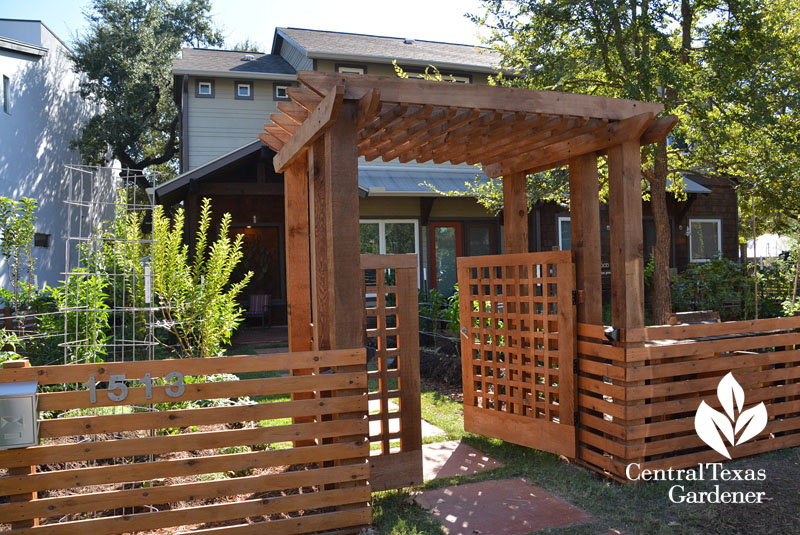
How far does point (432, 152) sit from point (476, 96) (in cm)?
106

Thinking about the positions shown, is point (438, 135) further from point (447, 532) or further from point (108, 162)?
point (108, 162)

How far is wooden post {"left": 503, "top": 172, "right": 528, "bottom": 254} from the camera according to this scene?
531 centimetres

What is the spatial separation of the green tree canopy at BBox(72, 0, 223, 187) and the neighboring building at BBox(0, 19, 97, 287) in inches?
31.4

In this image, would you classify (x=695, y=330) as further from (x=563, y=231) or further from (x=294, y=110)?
(x=563, y=231)

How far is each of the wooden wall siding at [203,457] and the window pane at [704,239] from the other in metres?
14.3

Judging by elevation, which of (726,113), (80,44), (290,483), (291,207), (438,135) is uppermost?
(80,44)

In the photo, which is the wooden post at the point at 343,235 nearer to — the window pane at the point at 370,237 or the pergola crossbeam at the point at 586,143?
the pergola crossbeam at the point at 586,143

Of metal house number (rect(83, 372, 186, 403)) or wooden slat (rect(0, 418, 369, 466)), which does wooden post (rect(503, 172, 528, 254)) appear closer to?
wooden slat (rect(0, 418, 369, 466))

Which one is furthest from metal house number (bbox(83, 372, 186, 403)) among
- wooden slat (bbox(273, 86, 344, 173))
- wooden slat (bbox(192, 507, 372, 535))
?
wooden slat (bbox(273, 86, 344, 173))

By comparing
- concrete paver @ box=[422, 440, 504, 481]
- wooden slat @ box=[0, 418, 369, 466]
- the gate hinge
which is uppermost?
the gate hinge

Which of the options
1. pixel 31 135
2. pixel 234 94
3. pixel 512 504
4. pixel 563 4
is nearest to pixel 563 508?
pixel 512 504

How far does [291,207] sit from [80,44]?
18.7m

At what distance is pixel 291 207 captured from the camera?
4609mm

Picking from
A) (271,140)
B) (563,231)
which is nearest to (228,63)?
(563,231)
